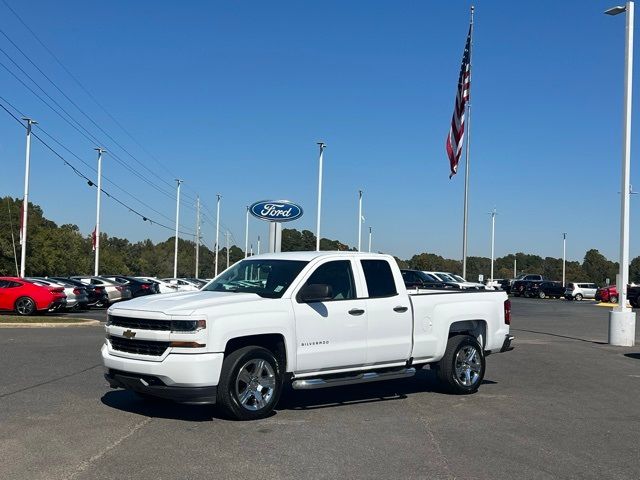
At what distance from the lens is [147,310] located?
7766mm

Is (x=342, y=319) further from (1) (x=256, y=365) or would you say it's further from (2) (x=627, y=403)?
(2) (x=627, y=403)

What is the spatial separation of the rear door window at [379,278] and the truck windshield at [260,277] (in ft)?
3.10

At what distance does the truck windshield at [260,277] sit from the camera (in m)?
8.64

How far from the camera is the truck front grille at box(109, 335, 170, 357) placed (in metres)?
7.62

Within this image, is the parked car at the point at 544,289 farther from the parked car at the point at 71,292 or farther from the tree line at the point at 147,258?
the parked car at the point at 71,292

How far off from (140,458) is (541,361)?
9.94 meters

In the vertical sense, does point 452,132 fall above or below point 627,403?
above

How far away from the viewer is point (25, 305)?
974 inches

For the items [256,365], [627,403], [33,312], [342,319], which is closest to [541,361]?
[627,403]

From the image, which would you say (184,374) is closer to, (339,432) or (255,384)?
(255,384)

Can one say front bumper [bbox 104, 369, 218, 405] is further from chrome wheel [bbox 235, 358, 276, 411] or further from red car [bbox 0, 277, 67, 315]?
red car [bbox 0, 277, 67, 315]

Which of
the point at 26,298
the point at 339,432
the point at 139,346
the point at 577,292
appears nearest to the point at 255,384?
the point at 339,432

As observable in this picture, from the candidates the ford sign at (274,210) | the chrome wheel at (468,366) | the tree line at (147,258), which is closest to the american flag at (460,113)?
the ford sign at (274,210)

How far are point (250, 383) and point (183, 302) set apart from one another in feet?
3.95
